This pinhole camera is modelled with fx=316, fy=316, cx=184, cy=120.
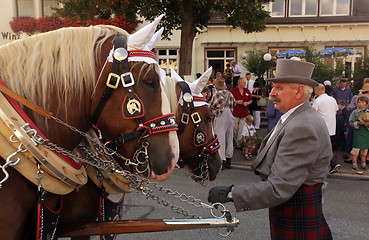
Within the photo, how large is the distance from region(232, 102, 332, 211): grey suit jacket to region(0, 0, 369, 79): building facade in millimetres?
16901

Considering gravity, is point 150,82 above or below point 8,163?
above

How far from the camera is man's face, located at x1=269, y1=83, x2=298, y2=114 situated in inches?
82.0

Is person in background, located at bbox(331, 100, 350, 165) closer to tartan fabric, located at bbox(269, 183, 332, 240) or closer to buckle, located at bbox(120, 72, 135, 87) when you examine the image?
tartan fabric, located at bbox(269, 183, 332, 240)

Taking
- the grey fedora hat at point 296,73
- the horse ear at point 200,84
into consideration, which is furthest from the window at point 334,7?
the grey fedora hat at point 296,73

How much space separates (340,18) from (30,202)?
2048cm

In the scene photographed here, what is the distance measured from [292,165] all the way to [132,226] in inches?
39.5

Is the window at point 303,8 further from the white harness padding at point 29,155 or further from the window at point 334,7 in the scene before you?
the white harness padding at point 29,155

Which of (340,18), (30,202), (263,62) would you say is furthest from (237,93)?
(340,18)

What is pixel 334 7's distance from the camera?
18859mm

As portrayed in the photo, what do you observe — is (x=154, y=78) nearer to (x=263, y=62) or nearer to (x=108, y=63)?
(x=108, y=63)

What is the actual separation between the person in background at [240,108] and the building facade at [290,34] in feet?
32.7

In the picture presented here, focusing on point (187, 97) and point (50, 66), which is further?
point (187, 97)

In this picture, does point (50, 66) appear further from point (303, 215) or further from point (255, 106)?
point (255, 106)

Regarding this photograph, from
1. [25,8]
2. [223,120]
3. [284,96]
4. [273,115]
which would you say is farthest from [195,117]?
[25,8]
